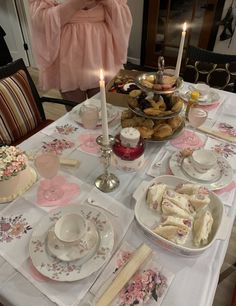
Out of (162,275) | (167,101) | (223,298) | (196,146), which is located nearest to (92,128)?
(167,101)

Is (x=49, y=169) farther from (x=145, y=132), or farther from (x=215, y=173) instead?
(x=215, y=173)

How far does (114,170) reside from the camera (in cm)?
94

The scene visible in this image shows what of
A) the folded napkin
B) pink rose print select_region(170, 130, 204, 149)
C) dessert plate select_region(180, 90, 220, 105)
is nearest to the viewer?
the folded napkin

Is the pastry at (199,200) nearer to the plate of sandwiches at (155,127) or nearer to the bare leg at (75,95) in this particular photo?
the plate of sandwiches at (155,127)

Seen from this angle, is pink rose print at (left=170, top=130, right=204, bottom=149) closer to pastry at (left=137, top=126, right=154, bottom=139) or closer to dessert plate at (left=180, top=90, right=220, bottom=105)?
pastry at (left=137, top=126, right=154, bottom=139)

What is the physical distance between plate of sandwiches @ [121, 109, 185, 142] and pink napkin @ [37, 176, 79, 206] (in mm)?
323

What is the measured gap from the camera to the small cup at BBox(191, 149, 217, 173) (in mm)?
Result: 876

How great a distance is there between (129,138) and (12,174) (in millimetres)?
383

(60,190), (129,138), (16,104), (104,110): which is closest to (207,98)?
(129,138)

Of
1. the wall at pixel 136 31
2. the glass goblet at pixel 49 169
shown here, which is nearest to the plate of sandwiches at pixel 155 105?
the glass goblet at pixel 49 169

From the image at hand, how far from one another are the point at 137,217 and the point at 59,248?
224 millimetres

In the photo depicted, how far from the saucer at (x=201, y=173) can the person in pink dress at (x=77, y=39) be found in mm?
981

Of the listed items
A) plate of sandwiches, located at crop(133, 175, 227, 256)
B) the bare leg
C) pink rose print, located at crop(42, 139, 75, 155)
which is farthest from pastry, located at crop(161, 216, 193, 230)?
the bare leg

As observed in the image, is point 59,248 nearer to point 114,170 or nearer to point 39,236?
point 39,236
